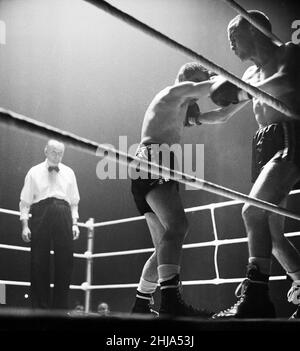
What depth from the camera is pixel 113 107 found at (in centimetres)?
303

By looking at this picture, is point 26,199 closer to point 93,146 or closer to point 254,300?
point 254,300

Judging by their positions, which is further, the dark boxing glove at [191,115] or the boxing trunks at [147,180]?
the dark boxing glove at [191,115]

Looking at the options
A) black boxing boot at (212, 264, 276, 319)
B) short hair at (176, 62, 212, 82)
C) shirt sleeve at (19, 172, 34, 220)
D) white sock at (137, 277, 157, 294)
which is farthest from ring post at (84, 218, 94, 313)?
black boxing boot at (212, 264, 276, 319)

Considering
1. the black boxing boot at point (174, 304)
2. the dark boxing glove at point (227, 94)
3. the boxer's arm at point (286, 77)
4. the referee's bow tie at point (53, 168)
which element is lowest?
the black boxing boot at point (174, 304)

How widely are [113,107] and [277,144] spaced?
1.68 metres

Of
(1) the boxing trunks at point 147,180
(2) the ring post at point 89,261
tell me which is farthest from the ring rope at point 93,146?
(2) the ring post at point 89,261

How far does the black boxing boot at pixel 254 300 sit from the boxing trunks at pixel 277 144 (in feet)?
1.14

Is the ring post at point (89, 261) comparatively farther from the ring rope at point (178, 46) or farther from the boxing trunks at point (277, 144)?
the ring rope at point (178, 46)

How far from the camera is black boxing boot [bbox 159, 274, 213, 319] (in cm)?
142

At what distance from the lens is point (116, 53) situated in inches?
119

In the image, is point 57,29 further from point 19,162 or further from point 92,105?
point 19,162

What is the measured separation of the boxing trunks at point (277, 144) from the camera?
56.6 inches

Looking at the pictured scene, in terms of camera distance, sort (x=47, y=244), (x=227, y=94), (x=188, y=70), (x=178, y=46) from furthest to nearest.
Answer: (x=47, y=244), (x=188, y=70), (x=227, y=94), (x=178, y=46)

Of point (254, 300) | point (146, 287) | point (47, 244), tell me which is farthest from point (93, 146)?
point (47, 244)
